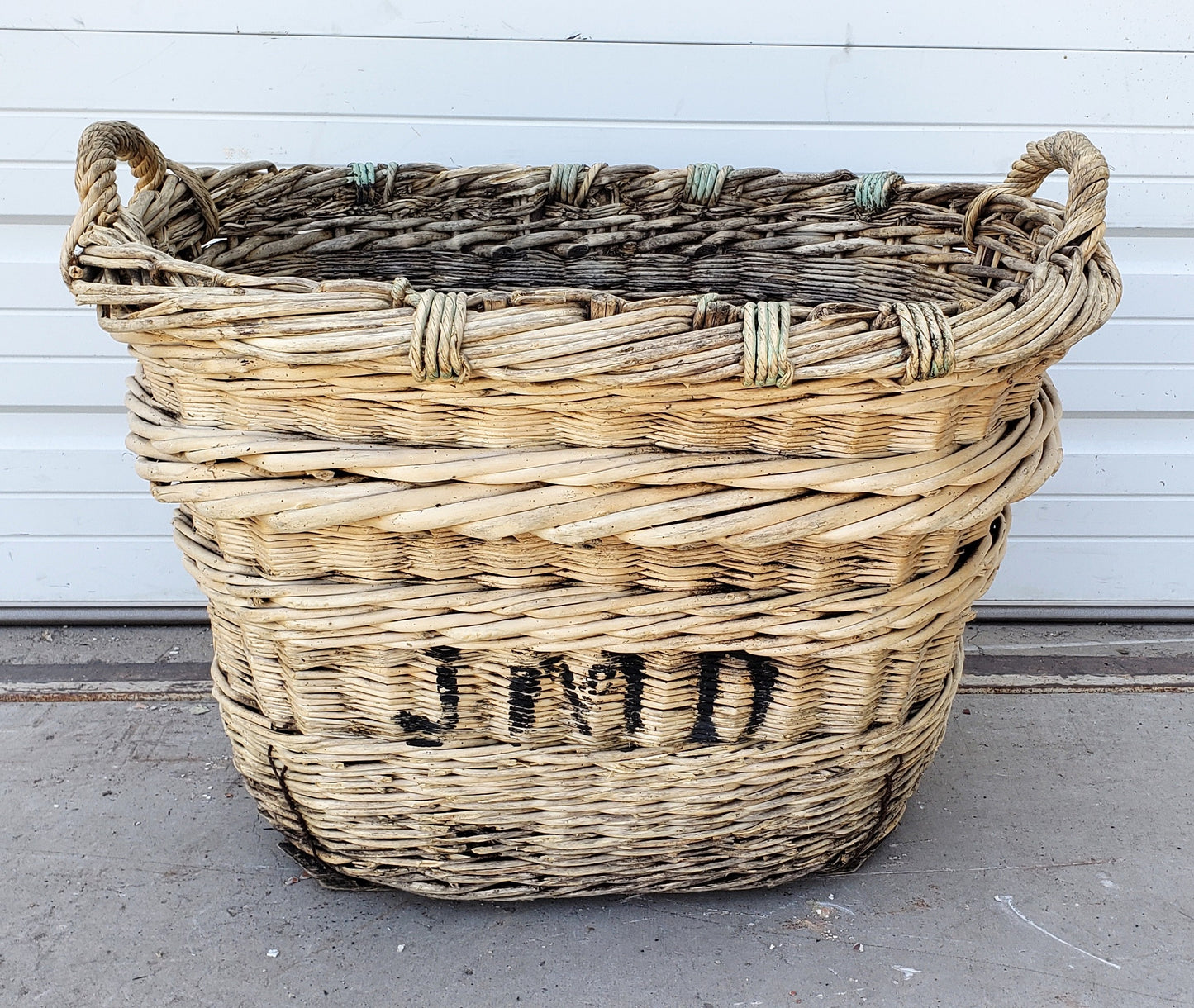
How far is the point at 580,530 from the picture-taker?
94 cm

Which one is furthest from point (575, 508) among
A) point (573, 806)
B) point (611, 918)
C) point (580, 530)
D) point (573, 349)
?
point (611, 918)

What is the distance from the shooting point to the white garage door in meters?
1.59

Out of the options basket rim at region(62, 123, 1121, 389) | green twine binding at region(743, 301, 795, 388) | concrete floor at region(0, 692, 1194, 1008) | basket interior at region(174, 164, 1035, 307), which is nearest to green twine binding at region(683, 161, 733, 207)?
basket interior at region(174, 164, 1035, 307)

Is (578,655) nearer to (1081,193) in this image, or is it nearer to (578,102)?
(1081,193)

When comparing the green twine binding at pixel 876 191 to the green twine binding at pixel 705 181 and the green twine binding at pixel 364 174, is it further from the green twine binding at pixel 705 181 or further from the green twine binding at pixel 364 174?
the green twine binding at pixel 364 174

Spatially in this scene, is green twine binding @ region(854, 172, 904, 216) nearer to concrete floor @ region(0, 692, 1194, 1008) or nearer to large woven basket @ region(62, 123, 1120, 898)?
large woven basket @ region(62, 123, 1120, 898)

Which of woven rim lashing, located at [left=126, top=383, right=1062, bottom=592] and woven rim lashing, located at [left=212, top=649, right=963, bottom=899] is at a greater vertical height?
woven rim lashing, located at [left=126, top=383, right=1062, bottom=592]

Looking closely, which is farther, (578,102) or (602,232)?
(578,102)

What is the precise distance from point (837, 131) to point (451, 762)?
46.0 inches

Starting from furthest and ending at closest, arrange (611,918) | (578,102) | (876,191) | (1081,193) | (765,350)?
(578,102), (876,191), (611,918), (1081,193), (765,350)

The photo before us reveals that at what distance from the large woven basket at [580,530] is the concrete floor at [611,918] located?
0.06m

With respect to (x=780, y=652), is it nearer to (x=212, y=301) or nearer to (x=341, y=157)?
(x=212, y=301)

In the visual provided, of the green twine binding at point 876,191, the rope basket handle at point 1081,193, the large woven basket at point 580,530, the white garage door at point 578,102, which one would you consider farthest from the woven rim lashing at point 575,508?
the white garage door at point 578,102

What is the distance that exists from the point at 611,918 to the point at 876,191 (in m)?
1.02
